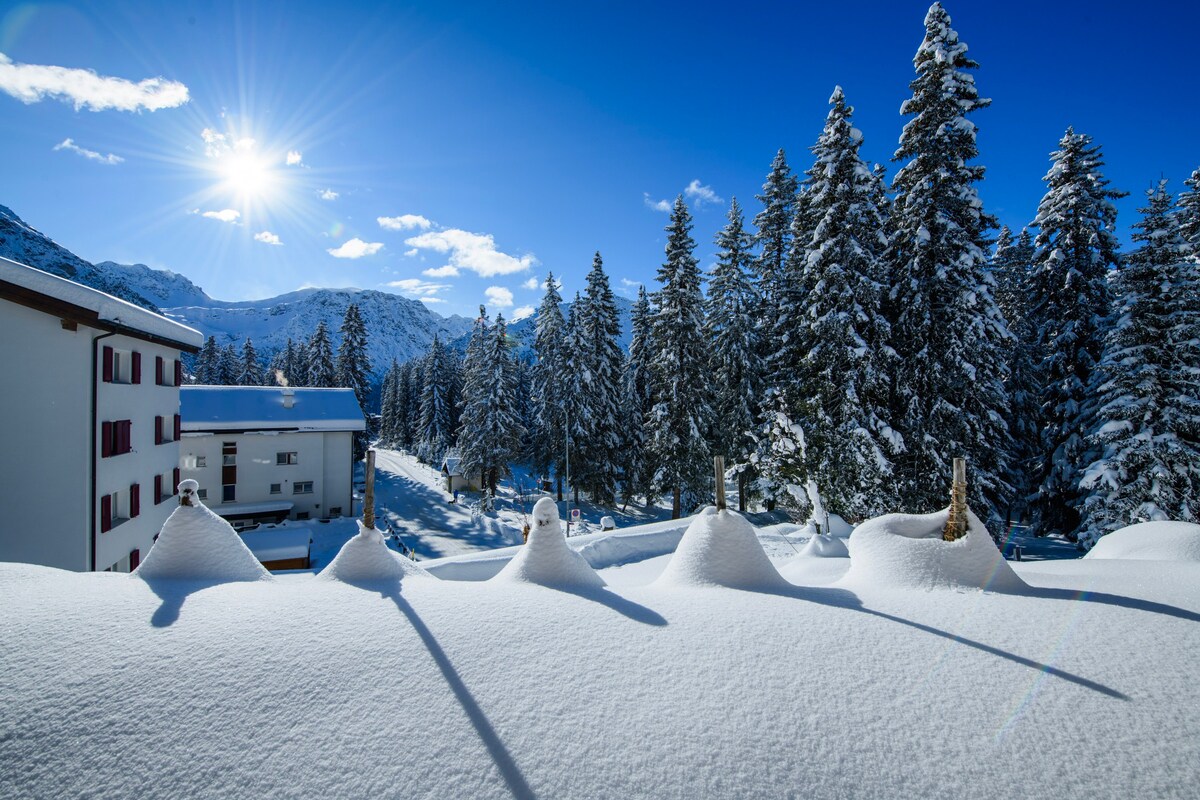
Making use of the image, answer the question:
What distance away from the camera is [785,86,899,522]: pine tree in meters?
16.5

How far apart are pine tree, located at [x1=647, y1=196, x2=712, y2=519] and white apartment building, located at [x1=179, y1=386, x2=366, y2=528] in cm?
1958

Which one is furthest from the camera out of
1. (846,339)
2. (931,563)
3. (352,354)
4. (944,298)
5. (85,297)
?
(352,354)

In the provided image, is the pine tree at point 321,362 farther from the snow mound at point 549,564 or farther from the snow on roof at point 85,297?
the snow mound at point 549,564

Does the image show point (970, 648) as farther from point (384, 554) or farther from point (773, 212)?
point (773, 212)

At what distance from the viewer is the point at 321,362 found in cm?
4334

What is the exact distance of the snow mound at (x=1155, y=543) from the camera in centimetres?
855

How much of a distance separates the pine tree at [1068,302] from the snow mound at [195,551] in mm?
26901

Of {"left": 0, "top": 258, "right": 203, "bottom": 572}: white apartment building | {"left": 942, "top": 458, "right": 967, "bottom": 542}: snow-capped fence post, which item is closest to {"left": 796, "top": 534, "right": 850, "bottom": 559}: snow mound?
{"left": 942, "top": 458, "right": 967, "bottom": 542}: snow-capped fence post

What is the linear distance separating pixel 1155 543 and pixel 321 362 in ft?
166

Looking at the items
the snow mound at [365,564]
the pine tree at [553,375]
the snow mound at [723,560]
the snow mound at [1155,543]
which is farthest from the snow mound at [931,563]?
the pine tree at [553,375]

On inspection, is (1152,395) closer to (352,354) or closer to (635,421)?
(635,421)

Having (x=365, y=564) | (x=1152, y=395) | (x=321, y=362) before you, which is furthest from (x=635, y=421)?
(x=321, y=362)

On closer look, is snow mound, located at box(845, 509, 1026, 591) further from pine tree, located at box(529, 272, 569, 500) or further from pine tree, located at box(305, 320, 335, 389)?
pine tree, located at box(305, 320, 335, 389)

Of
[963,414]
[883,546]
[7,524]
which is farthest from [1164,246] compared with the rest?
[7,524]
